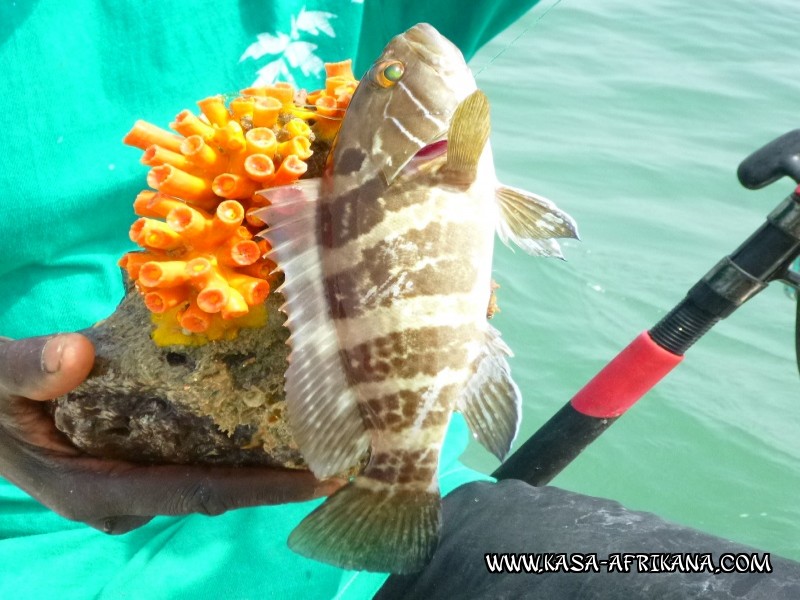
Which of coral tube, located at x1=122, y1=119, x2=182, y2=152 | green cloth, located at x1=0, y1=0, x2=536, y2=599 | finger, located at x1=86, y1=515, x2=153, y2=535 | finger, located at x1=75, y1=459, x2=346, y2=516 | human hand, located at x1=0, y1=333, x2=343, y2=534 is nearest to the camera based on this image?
coral tube, located at x1=122, y1=119, x2=182, y2=152

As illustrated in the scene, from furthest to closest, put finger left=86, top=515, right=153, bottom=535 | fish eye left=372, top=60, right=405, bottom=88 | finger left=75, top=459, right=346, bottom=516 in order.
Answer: finger left=86, top=515, right=153, bottom=535 → finger left=75, top=459, right=346, bottom=516 → fish eye left=372, top=60, right=405, bottom=88

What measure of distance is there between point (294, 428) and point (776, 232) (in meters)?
1.50

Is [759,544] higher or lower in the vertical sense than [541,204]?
lower

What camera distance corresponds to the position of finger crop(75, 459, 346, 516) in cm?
176

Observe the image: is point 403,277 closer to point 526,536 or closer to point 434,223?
point 434,223

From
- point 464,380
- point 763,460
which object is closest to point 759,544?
point 763,460

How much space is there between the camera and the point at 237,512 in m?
2.21

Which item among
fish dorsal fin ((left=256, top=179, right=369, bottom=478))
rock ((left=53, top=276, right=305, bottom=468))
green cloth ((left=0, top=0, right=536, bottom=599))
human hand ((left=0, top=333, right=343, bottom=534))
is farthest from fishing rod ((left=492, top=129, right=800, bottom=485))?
fish dorsal fin ((left=256, top=179, right=369, bottom=478))

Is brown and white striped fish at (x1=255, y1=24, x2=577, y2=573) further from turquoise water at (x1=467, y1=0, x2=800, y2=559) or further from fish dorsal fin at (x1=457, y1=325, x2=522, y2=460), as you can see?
turquoise water at (x1=467, y1=0, x2=800, y2=559)

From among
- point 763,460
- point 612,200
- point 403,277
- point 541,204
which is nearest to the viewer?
point 403,277

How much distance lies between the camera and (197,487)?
1.77m

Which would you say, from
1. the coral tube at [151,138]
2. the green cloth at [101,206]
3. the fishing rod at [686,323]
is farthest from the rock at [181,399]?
the fishing rod at [686,323]

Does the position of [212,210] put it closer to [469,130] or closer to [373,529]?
[469,130]

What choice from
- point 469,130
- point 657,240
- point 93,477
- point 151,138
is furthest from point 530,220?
point 657,240
